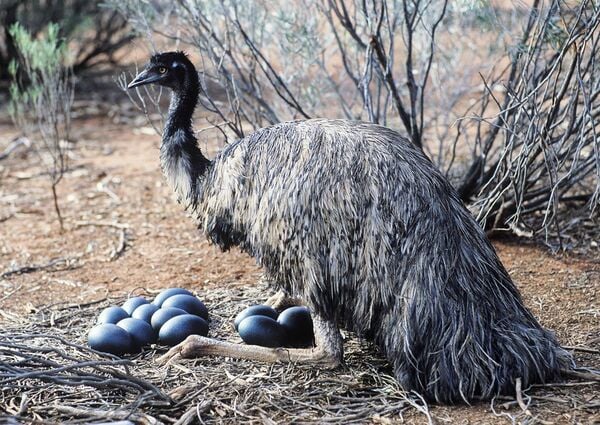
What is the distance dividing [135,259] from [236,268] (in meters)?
0.84

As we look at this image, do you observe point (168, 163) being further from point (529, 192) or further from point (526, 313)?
point (529, 192)

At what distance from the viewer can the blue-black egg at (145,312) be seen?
5.21m

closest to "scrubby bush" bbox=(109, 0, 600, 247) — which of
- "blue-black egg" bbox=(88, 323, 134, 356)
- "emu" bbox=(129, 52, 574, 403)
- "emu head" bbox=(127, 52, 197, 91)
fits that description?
"emu head" bbox=(127, 52, 197, 91)

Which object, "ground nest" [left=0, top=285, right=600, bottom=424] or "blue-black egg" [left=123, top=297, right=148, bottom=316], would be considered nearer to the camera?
"ground nest" [left=0, top=285, right=600, bottom=424]

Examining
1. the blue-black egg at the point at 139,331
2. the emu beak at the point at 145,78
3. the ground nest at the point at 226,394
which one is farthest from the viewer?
the emu beak at the point at 145,78

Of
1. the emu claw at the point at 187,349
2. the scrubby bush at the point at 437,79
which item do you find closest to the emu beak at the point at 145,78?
the scrubby bush at the point at 437,79

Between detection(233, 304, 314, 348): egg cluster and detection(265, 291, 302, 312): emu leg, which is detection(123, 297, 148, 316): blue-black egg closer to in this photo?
detection(233, 304, 314, 348): egg cluster

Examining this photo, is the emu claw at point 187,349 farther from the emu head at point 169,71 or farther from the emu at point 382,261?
the emu head at point 169,71

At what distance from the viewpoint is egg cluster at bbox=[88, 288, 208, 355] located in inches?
193

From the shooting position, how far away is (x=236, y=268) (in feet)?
21.3

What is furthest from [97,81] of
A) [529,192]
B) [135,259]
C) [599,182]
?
[599,182]

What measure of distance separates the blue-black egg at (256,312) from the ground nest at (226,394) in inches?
14.3

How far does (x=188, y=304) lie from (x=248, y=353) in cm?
70

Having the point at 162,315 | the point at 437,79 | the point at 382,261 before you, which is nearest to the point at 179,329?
the point at 162,315
